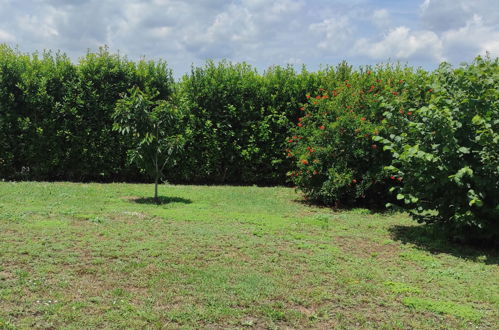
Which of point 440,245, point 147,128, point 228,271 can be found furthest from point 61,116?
point 440,245

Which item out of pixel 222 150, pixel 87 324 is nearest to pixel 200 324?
pixel 87 324

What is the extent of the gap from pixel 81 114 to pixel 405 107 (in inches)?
350

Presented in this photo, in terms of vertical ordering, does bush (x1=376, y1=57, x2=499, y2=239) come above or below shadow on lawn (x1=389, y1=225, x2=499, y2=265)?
above

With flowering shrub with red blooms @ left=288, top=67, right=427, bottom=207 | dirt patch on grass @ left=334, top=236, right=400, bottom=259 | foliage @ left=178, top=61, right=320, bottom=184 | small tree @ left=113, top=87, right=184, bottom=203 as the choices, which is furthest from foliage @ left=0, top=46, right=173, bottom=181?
dirt patch on grass @ left=334, top=236, right=400, bottom=259

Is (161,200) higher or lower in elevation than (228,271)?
higher

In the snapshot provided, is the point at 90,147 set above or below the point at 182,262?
above

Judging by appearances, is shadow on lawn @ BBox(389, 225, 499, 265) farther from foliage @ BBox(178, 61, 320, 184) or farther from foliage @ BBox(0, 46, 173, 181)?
foliage @ BBox(0, 46, 173, 181)

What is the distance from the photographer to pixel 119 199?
31.3 feet

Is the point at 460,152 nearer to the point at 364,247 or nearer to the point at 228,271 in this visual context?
the point at 364,247

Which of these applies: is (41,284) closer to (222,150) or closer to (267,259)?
(267,259)

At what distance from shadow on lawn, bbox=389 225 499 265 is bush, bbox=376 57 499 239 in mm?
224

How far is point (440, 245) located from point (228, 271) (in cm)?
368

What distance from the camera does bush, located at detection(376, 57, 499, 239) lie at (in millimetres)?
6074

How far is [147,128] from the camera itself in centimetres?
920
